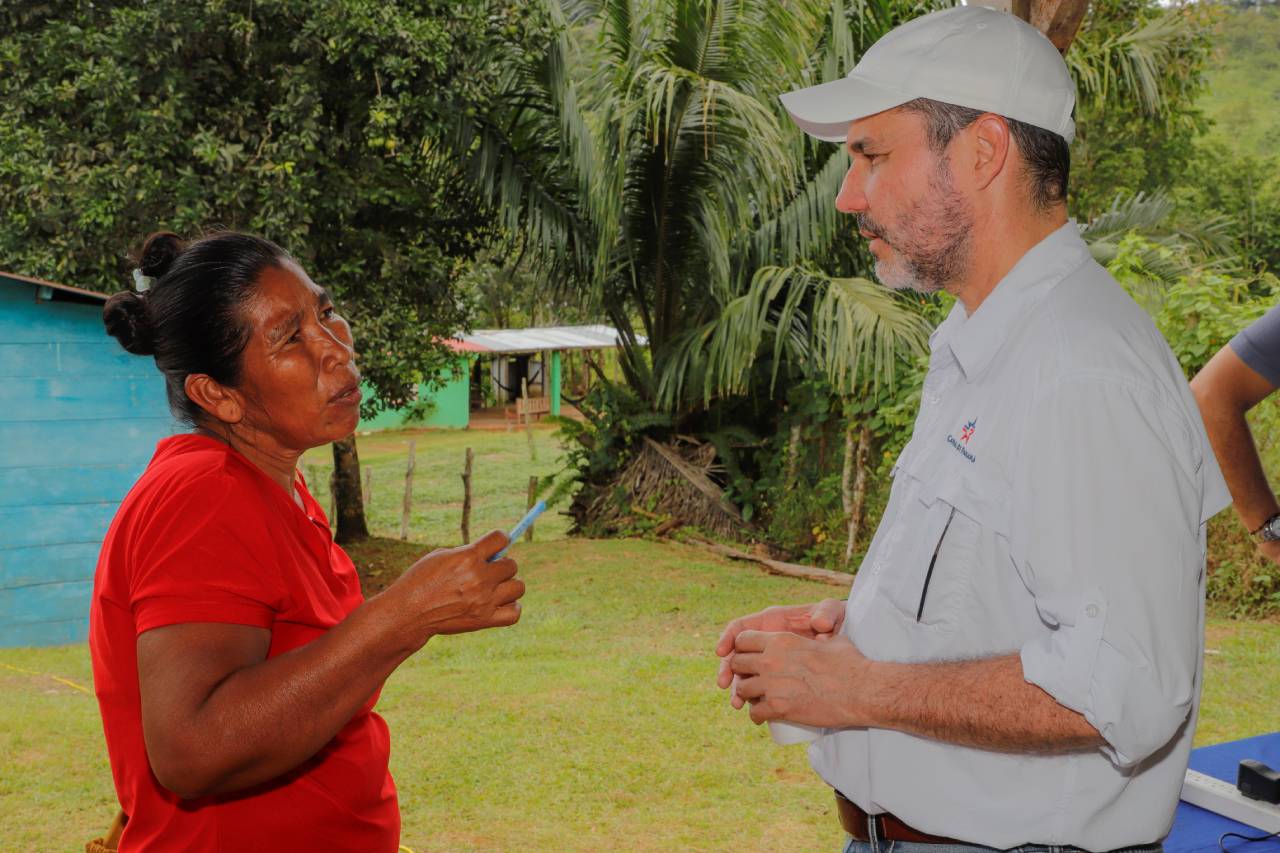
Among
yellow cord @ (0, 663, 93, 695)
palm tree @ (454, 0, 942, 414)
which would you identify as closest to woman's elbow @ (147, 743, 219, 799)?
yellow cord @ (0, 663, 93, 695)

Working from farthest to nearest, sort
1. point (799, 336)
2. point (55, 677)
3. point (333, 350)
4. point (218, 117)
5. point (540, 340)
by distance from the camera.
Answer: point (540, 340)
point (799, 336)
point (218, 117)
point (55, 677)
point (333, 350)

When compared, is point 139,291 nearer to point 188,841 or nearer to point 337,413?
point 337,413

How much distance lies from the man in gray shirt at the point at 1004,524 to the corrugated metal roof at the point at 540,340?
24.3 metres

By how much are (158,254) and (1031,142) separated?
4.76 feet

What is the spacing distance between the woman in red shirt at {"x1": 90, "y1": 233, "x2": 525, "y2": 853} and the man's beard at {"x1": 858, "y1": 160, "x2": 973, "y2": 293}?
78 centimetres

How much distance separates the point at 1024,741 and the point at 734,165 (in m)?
9.22

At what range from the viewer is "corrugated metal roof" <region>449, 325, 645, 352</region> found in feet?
88.3

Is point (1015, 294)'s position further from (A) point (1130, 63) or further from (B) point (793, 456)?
(A) point (1130, 63)

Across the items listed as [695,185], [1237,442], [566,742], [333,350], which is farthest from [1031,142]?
[695,185]

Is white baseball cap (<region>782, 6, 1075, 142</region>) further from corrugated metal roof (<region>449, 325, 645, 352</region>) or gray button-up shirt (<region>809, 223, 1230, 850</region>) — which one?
corrugated metal roof (<region>449, 325, 645, 352</region>)

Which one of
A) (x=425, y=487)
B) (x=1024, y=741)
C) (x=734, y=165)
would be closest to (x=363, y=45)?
(x=734, y=165)

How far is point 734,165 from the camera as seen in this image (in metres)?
10.2

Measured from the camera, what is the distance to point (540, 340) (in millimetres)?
28516

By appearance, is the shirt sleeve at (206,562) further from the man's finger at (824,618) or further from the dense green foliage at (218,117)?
the dense green foliage at (218,117)
